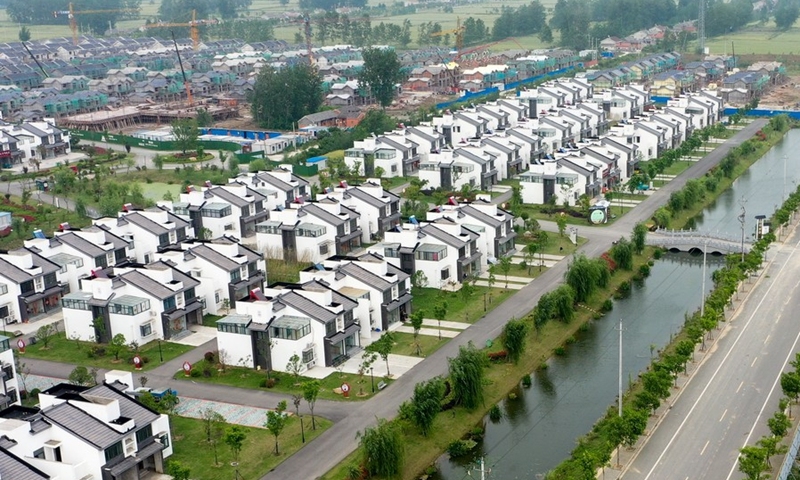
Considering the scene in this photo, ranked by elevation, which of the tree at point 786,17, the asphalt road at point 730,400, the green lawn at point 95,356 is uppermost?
the tree at point 786,17

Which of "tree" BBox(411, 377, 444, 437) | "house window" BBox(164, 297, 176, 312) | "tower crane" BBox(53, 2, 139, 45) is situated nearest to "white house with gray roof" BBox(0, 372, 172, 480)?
"tree" BBox(411, 377, 444, 437)

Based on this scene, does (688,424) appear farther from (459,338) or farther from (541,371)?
(459,338)

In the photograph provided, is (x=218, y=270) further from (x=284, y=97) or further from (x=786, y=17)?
(x=786, y=17)

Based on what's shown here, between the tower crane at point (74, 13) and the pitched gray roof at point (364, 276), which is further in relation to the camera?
the tower crane at point (74, 13)

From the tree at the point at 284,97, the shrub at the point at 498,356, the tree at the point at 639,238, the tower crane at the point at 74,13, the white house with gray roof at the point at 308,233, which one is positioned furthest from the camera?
the tower crane at the point at 74,13

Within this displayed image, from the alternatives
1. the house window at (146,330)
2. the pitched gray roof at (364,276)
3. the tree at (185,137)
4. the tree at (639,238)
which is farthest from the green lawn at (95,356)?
the tree at (185,137)

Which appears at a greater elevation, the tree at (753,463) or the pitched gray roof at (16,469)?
the pitched gray roof at (16,469)

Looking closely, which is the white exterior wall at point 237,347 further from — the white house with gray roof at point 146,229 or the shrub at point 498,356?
the white house with gray roof at point 146,229

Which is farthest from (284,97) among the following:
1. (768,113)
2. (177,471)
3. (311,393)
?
(177,471)
